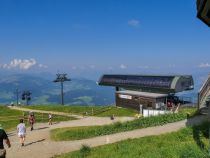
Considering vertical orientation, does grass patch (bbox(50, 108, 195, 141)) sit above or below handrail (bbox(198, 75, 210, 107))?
below

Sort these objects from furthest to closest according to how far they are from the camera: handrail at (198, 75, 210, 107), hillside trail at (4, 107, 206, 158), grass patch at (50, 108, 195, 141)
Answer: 1. handrail at (198, 75, 210, 107)
2. grass patch at (50, 108, 195, 141)
3. hillside trail at (4, 107, 206, 158)

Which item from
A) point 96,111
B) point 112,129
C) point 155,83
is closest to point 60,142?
point 112,129

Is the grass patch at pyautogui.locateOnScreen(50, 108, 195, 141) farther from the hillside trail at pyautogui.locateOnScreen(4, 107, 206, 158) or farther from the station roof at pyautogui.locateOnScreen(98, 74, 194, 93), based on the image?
the station roof at pyautogui.locateOnScreen(98, 74, 194, 93)

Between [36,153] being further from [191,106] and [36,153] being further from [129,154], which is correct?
[191,106]

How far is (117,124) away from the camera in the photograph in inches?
1342

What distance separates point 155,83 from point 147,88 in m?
2.75

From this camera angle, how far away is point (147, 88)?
60656 mm

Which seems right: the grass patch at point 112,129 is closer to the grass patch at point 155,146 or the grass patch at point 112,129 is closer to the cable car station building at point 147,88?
the grass patch at point 155,146

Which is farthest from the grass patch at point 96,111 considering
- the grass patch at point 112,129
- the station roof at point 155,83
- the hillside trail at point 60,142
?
the hillside trail at point 60,142

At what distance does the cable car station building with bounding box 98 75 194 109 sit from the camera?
5541cm

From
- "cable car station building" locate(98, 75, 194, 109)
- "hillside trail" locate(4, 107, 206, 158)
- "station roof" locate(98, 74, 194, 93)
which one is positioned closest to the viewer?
"hillside trail" locate(4, 107, 206, 158)

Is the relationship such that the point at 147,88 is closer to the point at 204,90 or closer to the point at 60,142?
the point at 204,90

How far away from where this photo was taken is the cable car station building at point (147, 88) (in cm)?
5541

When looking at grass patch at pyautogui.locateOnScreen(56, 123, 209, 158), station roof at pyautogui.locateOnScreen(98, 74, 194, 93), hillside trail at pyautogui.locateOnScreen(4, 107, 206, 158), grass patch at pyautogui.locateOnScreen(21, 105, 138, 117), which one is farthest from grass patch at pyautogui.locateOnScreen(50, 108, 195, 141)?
grass patch at pyautogui.locateOnScreen(21, 105, 138, 117)
